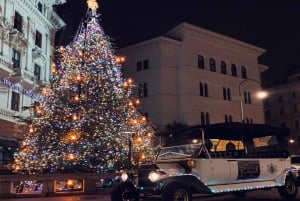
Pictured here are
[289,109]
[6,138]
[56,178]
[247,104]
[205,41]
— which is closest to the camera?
[56,178]

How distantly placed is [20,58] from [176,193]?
23071 millimetres

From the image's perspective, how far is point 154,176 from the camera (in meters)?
10.5

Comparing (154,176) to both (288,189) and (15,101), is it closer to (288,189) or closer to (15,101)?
(288,189)

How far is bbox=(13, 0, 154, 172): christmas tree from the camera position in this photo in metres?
18.6

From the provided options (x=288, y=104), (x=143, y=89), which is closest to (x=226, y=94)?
(x=143, y=89)

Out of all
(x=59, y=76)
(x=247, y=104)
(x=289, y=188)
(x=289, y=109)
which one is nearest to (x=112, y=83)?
(x=59, y=76)

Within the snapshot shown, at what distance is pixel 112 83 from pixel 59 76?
2.97 metres

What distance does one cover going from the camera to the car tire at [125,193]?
1102 cm

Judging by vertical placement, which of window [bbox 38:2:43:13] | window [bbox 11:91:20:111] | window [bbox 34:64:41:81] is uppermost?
window [bbox 38:2:43:13]

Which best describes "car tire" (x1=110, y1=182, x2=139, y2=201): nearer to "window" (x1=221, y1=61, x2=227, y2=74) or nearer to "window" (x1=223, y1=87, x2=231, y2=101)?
"window" (x1=223, y1=87, x2=231, y2=101)

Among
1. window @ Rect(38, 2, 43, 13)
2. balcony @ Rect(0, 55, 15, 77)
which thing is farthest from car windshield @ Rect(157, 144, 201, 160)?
window @ Rect(38, 2, 43, 13)

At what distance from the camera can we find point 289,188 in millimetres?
13742

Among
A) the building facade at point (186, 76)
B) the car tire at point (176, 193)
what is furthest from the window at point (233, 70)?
the car tire at point (176, 193)

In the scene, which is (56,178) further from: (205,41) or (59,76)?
(205,41)
